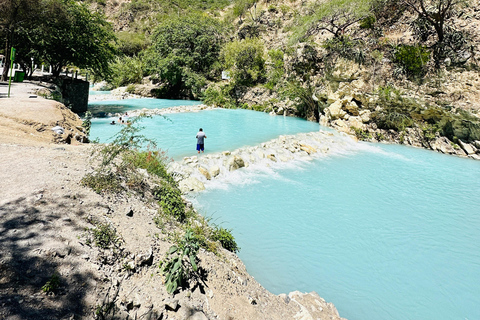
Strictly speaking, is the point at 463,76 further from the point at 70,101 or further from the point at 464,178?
the point at 70,101

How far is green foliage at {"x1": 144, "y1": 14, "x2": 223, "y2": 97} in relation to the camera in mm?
33688

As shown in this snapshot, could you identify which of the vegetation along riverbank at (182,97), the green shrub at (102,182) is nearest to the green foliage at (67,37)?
the vegetation along riverbank at (182,97)

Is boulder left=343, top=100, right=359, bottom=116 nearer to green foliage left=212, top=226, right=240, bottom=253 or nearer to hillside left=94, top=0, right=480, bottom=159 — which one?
hillside left=94, top=0, right=480, bottom=159

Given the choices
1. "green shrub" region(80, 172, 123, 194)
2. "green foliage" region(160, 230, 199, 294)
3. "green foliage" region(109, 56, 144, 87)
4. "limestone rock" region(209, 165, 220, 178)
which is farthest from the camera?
"green foliage" region(109, 56, 144, 87)

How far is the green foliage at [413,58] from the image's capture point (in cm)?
1664

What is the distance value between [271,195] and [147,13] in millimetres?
72233

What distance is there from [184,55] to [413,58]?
91.4ft

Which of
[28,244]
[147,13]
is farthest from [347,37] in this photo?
[147,13]

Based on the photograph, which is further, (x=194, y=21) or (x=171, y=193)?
(x=194, y=21)

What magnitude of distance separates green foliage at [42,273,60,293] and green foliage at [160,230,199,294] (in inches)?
41.3

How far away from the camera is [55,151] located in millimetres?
5355

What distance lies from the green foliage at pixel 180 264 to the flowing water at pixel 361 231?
201 centimetres

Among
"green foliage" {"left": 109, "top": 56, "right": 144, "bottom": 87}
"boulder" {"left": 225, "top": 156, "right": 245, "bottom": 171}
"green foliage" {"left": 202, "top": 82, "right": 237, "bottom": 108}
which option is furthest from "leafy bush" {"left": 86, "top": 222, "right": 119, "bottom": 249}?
"green foliage" {"left": 109, "top": 56, "right": 144, "bottom": 87}

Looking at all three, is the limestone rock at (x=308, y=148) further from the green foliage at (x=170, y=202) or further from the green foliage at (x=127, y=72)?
the green foliage at (x=127, y=72)
